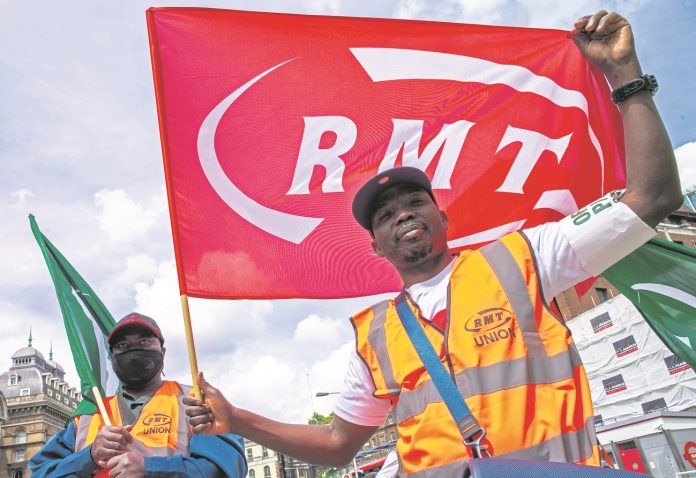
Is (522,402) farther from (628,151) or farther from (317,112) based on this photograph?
(317,112)

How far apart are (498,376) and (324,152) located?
225cm

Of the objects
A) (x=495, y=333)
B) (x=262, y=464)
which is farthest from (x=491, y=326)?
(x=262, y=464)

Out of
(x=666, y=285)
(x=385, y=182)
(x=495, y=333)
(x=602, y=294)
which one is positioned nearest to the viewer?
(x=495, y=333)

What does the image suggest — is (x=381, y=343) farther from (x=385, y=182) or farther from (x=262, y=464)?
(x=262, y=464)

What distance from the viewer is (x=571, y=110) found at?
3662 mm

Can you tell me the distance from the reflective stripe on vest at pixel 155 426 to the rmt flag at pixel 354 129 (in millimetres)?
897

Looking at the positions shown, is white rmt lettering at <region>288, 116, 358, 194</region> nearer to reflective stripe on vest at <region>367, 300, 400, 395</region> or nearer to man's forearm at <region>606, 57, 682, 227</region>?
reflective stripe on vest at <region>367, 300, 400, 395</region>

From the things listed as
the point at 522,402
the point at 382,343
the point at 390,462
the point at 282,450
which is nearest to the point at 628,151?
the point at 522,402

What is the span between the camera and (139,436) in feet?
10.6

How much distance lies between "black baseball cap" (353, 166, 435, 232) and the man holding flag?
0.09 metres

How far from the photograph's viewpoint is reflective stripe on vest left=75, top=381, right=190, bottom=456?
3209 mm

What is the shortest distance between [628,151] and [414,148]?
190 cm

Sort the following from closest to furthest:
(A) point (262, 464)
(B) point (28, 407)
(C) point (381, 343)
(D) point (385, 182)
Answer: (C) point (381, 343)
(D) point (385, 182)
(B) point (28, 407)
(A) point (262, 464)

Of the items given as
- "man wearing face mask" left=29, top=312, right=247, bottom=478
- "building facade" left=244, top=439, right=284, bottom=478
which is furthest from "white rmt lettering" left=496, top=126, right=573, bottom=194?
"building facade" left=244, top=439, right=284, bottom=478
